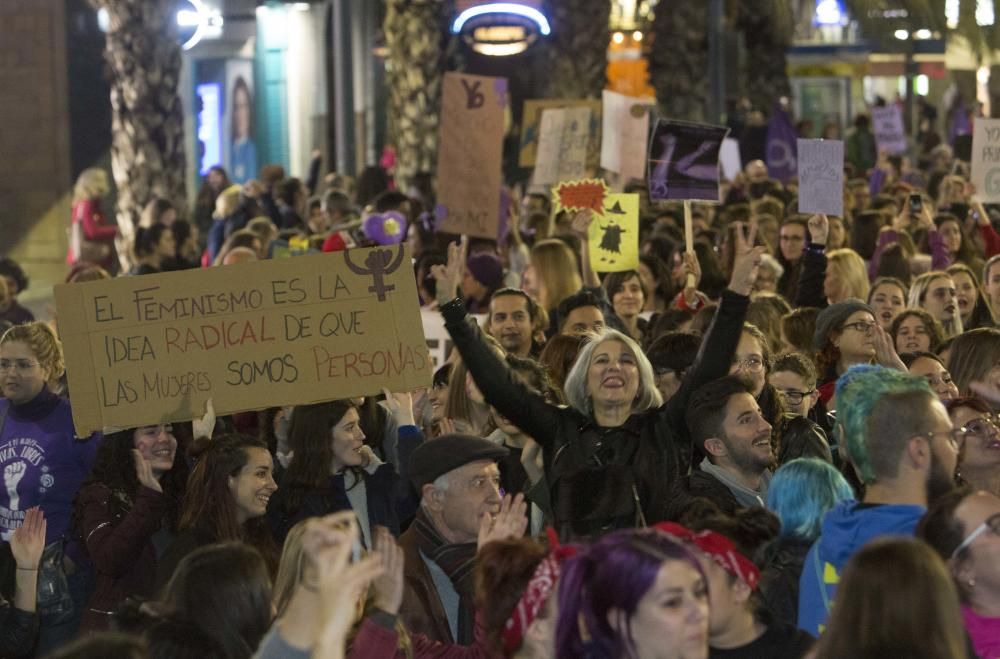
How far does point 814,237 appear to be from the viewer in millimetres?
10570

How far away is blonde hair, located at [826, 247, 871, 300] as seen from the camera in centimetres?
1100

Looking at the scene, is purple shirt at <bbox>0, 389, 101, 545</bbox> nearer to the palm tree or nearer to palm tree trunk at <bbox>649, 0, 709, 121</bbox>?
the palm tree

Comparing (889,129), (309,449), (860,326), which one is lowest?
(309,449)

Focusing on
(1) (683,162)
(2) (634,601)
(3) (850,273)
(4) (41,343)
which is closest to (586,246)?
(1) (683,162)

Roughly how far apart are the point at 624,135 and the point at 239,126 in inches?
669

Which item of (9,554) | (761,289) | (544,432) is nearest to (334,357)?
(544,432)

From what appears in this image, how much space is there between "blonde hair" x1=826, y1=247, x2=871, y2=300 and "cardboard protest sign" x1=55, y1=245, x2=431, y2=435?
170 inches

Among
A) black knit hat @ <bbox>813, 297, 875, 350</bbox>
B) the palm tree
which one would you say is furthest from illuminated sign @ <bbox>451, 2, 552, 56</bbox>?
black knit hat @ <bbox>813, 297, 875, 350</bbox>

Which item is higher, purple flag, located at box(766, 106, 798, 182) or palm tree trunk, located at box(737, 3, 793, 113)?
palm tree trunk, located at box(737, 3, 793, 113)

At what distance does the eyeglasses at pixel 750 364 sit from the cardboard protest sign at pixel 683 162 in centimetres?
365

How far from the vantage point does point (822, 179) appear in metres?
12.3

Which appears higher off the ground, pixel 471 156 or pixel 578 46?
pixel 578 46

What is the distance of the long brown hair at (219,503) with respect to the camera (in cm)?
625

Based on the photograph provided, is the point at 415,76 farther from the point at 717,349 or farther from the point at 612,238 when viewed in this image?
the point at 717,349
